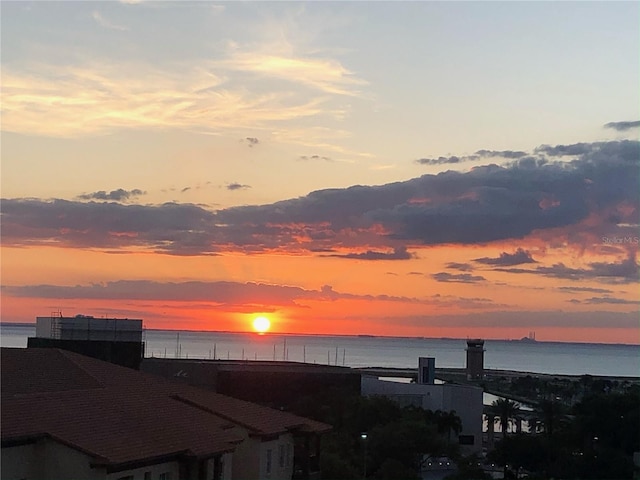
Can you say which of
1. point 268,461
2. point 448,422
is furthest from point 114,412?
point 448,422

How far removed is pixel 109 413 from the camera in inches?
878

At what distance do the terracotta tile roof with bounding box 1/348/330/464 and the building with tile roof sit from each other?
34mm

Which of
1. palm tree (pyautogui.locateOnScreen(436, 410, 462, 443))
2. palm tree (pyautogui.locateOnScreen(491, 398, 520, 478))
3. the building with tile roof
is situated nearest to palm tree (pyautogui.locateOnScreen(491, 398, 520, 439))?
palm tree (pyautogui.locateOnScreen(491, 398, 520, 478))

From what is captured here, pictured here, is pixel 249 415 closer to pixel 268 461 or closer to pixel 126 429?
pixel 268 461

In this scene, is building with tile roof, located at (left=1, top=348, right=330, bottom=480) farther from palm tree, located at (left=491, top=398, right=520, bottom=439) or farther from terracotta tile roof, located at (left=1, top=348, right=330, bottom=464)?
palm tree, located at (left=491, top=398, right=520, bottom=439)

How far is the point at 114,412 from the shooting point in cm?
2266

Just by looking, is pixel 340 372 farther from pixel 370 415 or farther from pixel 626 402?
pixel 626 402

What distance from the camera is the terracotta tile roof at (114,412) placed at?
19328 millimetres

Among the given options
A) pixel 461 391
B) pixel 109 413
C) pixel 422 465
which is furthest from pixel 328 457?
pixel 461 391

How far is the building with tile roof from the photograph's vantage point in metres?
18.6

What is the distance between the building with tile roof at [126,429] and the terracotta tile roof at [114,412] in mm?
34

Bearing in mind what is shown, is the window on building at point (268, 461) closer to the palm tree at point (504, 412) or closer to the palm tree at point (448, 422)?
the palm tree at point (448, 422)

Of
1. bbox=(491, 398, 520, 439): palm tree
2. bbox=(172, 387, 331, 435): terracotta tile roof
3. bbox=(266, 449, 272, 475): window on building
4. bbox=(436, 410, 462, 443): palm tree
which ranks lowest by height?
bbox=(491, 398, 520, 439): palm tree

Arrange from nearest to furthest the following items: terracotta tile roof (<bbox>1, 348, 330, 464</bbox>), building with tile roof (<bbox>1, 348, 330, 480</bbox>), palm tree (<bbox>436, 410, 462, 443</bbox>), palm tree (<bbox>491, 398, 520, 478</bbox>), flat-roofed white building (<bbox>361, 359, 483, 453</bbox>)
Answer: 1. building with tile roof (<bbox>1, 348, 330, 480</bbox>)
2. terracotta tile roof (<bbox>1, 348, 330, 464</bbox>)
3. palm tree (<bbox>436, 410, 462, 443</bbox>)
4. flat-roofed white building (<bbox>361, 359, 483, 453</bbox>)
5. palm tree (<bbox>491, 398, 520, 478</bbox>)
